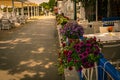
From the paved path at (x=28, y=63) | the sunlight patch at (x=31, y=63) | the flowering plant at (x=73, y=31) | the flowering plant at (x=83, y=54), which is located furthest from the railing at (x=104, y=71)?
the sunlight patch at (x=31, y=63)

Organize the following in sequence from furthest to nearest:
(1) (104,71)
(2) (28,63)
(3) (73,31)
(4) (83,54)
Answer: (2) (28,63) → (3) (73,31) → (4) (83,54) → (1) (104,71)

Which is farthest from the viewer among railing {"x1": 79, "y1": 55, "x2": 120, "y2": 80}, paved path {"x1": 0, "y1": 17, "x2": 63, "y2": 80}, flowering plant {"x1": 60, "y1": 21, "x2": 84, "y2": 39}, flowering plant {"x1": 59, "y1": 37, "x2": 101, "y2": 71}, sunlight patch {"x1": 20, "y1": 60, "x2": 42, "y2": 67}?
sunlight patch {"x1": 20, "y1": 60, "x2": 42, "y2": 67}

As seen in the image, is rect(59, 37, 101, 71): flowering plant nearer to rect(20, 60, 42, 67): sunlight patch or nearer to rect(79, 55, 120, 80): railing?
rect(79, 55, 120, 80): railing

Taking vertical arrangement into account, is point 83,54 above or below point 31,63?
above

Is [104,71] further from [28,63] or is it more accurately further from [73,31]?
[28,63]

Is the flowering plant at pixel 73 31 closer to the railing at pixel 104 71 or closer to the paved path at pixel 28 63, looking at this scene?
the paved path at pixel 28 63

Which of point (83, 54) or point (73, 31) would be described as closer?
point (83, 54)

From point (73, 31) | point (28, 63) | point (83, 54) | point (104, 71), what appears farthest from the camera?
point (28, 63)

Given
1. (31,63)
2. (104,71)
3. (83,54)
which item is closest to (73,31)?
(31,63)

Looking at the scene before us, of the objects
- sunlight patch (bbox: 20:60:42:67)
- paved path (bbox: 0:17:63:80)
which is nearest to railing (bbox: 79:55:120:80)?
paved path (bbox: 0:17:63:80)

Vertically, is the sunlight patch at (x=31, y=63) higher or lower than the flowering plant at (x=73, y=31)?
lower

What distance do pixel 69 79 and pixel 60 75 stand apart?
3.59 ft

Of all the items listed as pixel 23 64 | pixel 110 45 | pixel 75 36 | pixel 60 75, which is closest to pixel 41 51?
pixel 23 64

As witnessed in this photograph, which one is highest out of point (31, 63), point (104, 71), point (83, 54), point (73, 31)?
point (73, 31)
